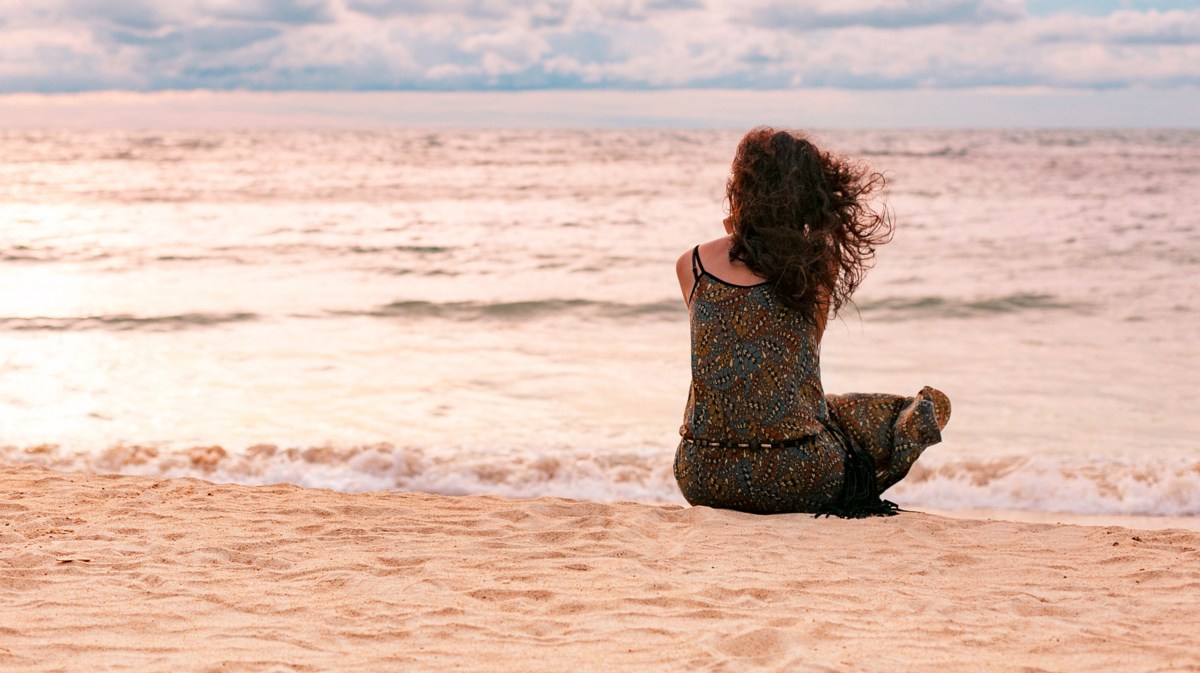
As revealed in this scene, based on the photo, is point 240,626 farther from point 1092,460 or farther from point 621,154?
point 621,154

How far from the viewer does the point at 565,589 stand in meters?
3.40

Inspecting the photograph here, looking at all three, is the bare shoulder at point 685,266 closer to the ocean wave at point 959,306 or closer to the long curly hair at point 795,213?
the long curly hair at point 795,213

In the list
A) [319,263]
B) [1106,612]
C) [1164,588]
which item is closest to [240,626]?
[1106,612]

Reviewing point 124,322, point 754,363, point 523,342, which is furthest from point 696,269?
point 124,322

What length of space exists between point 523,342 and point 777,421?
638cm

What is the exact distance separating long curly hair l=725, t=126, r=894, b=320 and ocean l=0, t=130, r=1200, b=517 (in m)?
0.40

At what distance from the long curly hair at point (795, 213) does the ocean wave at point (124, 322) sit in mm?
8463

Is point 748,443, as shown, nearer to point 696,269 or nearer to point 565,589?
point 696,269

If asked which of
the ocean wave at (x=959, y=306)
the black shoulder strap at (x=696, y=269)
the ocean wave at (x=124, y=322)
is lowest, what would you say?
the ocean wave at (x=124, y=322)

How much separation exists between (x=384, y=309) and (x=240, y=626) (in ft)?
30.8

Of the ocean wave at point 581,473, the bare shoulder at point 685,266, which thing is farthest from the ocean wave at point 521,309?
the bare shoulder at point 685,266

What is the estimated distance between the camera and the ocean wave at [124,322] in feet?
35.9

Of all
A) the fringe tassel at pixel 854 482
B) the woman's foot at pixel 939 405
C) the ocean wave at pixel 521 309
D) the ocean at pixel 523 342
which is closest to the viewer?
the woman's foot at pixel 939 405

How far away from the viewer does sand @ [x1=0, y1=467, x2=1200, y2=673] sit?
2.81 meters
